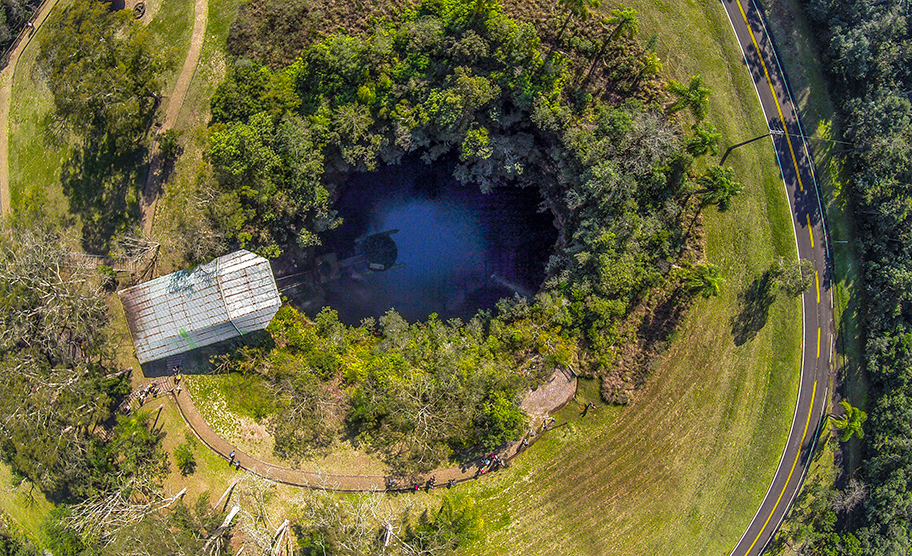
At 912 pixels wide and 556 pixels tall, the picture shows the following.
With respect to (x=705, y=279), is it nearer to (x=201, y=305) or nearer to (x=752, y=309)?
(x=752, y=309)

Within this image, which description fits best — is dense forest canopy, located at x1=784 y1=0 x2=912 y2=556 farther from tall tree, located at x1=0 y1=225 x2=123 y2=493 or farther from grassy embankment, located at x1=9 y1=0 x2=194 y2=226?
tall tree, located at x1=0 y1=225 x2=123 y2=493

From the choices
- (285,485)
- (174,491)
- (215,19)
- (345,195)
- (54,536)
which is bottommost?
(54,536)

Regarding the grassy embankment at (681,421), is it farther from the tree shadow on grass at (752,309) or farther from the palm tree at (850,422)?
the palm tree at (850,422)

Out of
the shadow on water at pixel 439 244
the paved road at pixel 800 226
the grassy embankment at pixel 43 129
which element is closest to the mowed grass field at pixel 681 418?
the paved road at pixel 800 226

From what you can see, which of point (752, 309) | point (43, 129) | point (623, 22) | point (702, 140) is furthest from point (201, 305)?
point (752, 309)

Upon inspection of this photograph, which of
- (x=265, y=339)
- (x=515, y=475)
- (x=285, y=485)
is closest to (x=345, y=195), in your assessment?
(x=265, y=339)

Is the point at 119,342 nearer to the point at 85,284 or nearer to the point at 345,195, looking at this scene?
the point at 85,284
